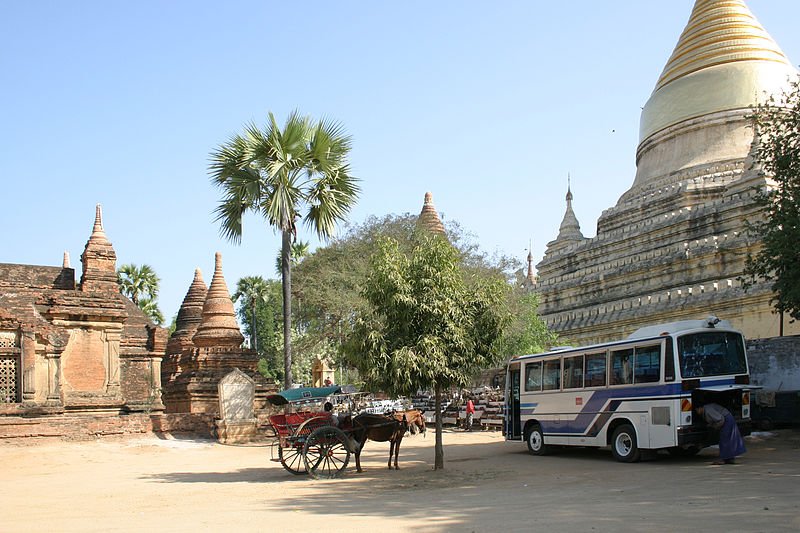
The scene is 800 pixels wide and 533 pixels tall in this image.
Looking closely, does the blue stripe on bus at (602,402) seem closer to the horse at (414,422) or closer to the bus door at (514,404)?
the bus door at (514,404)

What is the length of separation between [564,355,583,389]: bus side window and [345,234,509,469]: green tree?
7.33ft

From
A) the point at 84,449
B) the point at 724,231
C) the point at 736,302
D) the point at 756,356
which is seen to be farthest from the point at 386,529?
the point at 724,231

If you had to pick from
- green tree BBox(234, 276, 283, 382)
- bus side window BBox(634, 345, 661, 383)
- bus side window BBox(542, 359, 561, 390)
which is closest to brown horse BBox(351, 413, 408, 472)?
bus side window BBox(542, 359, 561, 390)

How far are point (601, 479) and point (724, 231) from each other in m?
19.7

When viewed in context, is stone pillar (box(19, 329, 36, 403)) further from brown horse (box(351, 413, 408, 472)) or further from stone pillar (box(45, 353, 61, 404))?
brown horse (box(351, 413, 408, 472))

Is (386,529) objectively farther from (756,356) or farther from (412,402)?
(412,402)

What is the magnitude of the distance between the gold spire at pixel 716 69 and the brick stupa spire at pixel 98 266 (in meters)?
25.3

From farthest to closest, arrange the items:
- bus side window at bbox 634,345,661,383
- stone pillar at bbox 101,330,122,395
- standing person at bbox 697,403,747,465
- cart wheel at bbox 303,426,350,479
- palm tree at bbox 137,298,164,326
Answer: palm tree at bbox 137,298,164,326, stone pillar at bbox 101,330,122,395, bus side window at bbox 634,345,661,383, cart wheel at bbox 303,426,350,479, standing person at bbox 697,403,747,465

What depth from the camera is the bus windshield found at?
13750 mm

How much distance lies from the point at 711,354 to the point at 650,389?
1280 millimetres

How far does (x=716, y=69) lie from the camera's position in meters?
35.2

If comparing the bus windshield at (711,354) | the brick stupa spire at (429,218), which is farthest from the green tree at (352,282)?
the bus windshield at (711,354)

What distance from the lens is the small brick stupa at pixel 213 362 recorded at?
985 inches

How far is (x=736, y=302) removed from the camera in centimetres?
2473
